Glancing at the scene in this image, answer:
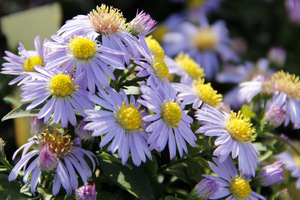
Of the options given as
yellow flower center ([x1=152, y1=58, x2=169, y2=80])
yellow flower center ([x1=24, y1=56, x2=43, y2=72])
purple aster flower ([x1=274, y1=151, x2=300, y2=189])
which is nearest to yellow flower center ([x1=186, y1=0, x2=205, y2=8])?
purple aster flower ([x1=274, y1=151, x2=300, y2=189])

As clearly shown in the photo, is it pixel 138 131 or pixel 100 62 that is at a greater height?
pixel 100 62

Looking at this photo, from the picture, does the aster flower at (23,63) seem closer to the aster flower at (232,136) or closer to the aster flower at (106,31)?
the aster flower at (106,31)

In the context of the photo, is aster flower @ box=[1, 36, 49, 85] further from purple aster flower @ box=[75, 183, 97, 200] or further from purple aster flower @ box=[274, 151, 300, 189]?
purple aster flower @ box=[274, 151, 300, 189]

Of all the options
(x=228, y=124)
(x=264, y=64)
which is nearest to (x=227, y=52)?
(x=264, y=64)

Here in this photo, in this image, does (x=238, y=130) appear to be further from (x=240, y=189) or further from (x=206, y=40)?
(x=206, y=40)

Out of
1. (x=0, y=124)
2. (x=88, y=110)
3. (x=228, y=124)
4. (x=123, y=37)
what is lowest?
(x=0, y=124)

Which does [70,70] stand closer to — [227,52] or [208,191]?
[208,191]

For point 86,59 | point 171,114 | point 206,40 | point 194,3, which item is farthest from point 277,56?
point 86,59
